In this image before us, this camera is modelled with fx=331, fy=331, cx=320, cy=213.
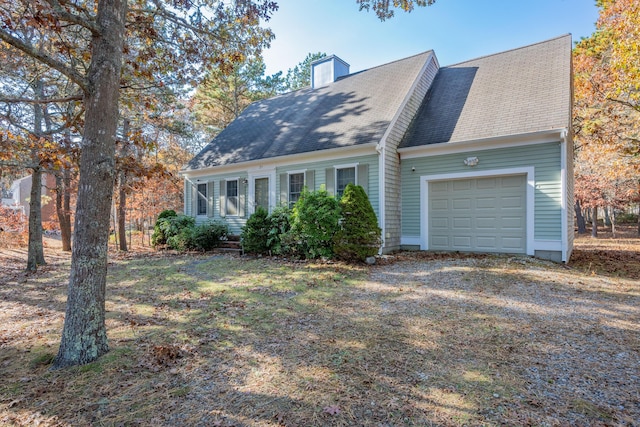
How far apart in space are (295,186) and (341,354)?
8245mm

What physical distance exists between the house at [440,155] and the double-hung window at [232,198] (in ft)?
0.21

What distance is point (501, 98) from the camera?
31.8 feet

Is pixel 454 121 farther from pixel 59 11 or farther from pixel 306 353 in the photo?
pixel 59 11

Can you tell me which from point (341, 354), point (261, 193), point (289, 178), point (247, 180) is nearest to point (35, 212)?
point (247, 180)

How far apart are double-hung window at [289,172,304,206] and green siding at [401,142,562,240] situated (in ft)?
12.0

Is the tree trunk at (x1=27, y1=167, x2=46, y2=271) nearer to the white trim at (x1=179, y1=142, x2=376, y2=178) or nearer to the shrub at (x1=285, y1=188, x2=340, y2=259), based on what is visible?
the white trim at (x1=179, y1=142, x2=376, y2=178)

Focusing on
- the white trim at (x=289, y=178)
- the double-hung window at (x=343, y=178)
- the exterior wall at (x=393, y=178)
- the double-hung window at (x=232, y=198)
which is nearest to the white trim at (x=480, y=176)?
the exterior wall at (x=393, y=178)

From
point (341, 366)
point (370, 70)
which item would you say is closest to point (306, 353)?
point (341, 366)

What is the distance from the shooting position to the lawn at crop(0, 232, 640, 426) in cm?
243

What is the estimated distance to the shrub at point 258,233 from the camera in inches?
385

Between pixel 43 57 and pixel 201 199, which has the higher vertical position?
pixel 43 57

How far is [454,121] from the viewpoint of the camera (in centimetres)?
977

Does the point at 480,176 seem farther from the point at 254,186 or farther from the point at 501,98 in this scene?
the point at 254,186

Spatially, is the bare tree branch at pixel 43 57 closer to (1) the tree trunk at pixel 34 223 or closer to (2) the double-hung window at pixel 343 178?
(1) the tree trunk at pixel 34 223
